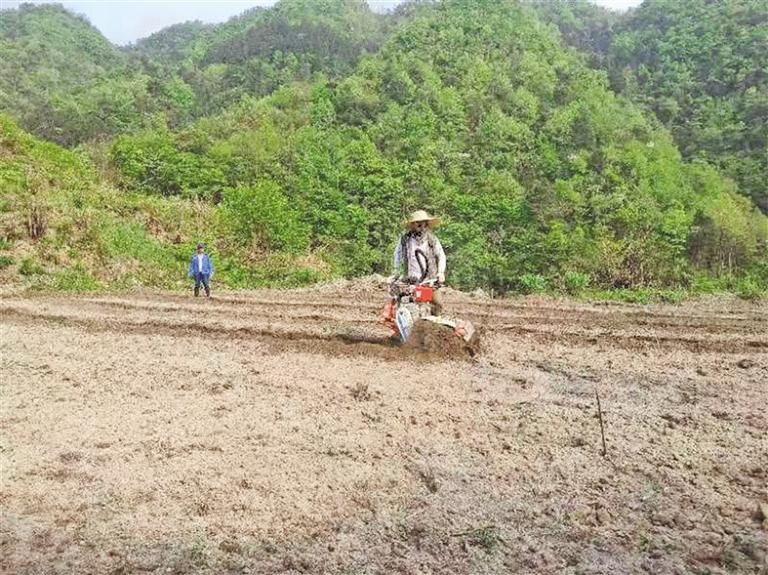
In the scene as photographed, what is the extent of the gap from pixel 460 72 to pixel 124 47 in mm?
125602

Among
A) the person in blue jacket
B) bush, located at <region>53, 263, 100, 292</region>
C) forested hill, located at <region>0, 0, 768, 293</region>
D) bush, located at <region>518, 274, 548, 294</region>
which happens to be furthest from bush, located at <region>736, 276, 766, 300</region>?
bush, located at <region>53, 263, 100, 292</region>

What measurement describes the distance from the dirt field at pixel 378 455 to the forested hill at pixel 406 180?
11722 mm

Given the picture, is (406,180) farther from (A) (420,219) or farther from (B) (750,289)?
(A) (420,219)

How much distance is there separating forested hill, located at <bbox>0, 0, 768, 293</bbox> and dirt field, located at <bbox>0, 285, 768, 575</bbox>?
38.5 ft

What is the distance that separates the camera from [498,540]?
497cm

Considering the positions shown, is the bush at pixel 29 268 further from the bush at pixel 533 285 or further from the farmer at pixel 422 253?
the bush at pixel 533 285

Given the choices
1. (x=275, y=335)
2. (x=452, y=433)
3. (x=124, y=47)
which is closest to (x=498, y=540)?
(x=452, y=433)

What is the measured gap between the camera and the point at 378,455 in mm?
6355

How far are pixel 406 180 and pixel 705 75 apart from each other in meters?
63.5

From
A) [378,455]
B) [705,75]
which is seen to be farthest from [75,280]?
[705,75]

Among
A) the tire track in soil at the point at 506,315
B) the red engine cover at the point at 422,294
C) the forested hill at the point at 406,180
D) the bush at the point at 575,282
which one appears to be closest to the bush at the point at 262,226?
the forested hill at the point at 406,180

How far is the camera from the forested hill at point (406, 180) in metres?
24.5

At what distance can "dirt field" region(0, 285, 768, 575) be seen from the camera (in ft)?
15.9

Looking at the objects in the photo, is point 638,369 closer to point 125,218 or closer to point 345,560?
point 345,560
